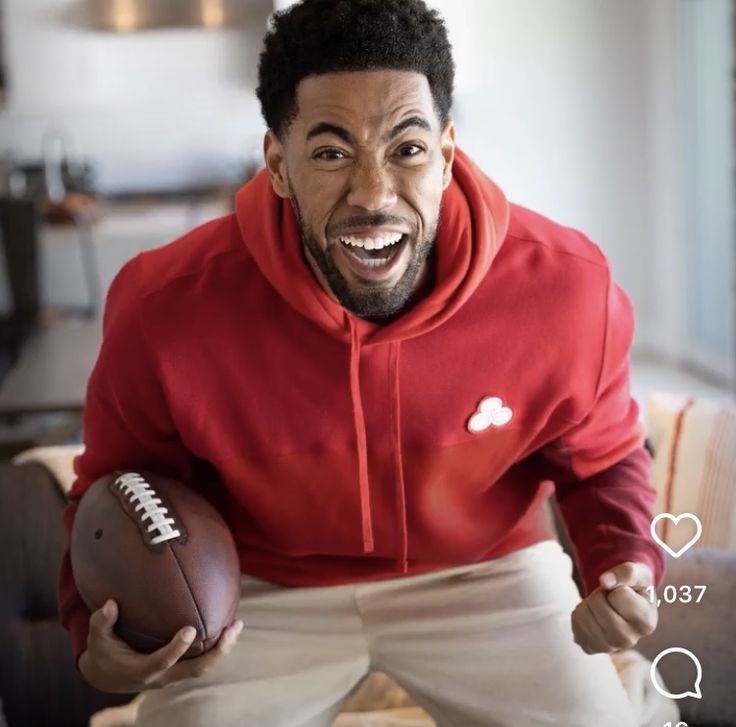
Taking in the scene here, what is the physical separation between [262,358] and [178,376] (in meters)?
0.11

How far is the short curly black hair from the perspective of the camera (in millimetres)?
1278

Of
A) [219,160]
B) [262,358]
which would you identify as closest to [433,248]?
Result: [262,358]

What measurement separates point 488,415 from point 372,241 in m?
0.31

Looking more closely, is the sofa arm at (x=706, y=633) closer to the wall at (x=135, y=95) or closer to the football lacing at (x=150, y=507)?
the football lacing at (x=150, y=507)

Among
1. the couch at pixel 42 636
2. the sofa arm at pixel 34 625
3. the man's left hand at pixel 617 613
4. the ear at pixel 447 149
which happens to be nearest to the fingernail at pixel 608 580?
the man's left hand at pixel 617 613

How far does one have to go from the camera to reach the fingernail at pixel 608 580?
4.40 ft

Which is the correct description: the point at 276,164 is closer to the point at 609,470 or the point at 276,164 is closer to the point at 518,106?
the point at 609,470

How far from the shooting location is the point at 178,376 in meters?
1.44

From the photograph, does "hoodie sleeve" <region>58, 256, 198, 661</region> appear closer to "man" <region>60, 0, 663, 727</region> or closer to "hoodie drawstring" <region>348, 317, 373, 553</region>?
"man" <region>60, 0, 663, 727</region>

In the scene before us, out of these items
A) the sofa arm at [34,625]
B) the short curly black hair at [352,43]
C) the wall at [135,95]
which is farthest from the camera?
the wall at [135,95]

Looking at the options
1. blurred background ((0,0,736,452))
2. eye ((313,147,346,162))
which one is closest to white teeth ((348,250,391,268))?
eye ((313,147,346,162))

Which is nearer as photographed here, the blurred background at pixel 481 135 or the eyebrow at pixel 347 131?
the eyebrow at pixel 347 131

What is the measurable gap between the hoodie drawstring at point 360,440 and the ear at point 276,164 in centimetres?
19

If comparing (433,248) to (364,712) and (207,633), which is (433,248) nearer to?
(207,633)
